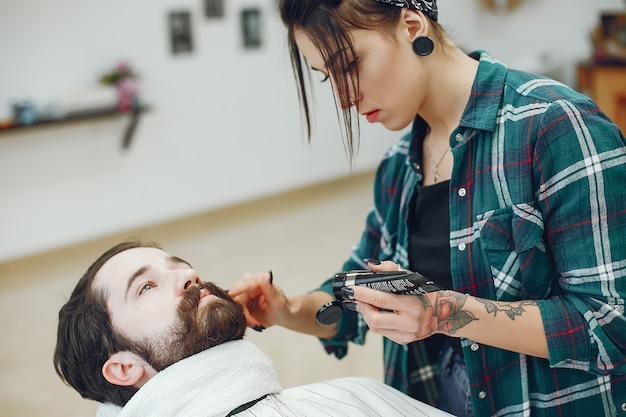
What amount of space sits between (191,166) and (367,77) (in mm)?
4169

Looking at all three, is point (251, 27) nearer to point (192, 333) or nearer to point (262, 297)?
point (262, 297)

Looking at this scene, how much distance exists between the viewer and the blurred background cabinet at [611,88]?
5.48 metres

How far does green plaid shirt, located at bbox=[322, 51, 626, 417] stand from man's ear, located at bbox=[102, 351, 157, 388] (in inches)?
25.9

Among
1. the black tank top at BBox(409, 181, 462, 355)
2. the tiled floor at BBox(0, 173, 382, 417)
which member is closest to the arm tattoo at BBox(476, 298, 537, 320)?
the black tank top at BBox(409, 181, 462, 355)

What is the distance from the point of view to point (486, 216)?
4.70ft

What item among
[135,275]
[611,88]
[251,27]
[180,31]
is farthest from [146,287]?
[611,88]

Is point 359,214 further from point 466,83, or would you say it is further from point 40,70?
point 466,83

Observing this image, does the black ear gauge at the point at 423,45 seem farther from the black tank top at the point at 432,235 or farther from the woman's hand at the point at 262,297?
Answer: the woman's hand at the point at 262,297

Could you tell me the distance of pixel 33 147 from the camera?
4.78 meters

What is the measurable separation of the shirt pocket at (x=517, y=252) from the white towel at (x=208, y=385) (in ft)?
1.66

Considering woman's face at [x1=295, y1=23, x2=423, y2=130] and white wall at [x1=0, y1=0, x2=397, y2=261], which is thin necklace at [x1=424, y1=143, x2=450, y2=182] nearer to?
woman's face at [x1=295, y1=23, x2=423, y2=130]

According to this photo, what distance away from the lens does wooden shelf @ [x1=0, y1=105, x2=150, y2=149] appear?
4.52 m

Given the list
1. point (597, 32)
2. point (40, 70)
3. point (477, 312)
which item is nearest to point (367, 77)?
point (477, 312)

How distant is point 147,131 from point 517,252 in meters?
4.18
